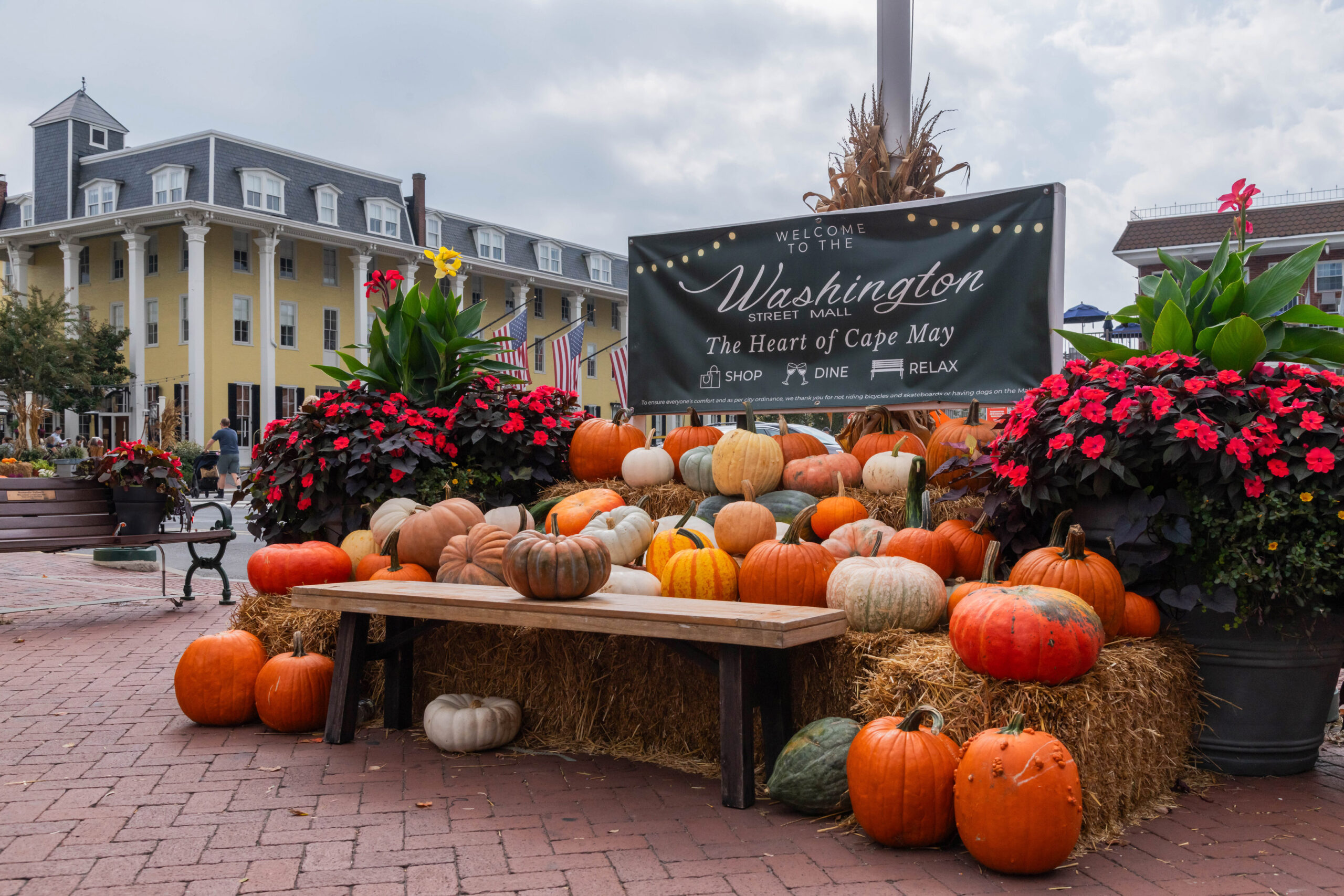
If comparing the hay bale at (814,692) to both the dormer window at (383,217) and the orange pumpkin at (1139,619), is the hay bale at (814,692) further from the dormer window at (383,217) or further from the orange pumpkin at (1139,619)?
the dormer window at (383,217)

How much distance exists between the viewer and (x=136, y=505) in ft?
24.9

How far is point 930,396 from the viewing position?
17.6ft

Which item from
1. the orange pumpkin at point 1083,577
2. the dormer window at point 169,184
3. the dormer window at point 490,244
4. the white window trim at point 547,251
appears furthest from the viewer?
the white window trim at point 547,251

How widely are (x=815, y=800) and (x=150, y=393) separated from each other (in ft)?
105

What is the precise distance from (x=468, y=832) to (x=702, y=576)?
1.35 metres

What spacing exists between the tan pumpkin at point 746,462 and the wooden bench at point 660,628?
1.41 metres

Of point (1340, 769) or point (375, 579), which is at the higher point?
point (375, 579)

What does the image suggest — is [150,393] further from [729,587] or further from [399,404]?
[729,587]

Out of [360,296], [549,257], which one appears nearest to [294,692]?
[360,296]

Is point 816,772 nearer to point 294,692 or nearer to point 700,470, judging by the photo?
point 294,692

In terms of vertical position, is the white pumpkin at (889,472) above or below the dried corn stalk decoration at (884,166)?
below

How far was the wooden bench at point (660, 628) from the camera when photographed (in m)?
3.15

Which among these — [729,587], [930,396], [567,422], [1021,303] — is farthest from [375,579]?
[1021,303]

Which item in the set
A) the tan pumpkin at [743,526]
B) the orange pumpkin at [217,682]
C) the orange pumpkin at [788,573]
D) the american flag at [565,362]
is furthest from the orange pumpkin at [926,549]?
the american flag at [565,362]
